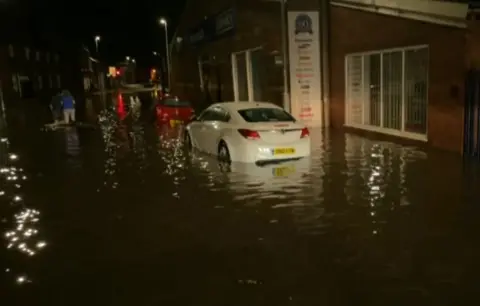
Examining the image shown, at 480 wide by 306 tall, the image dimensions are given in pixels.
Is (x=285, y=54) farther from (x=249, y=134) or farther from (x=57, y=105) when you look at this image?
(x=57, y=105)

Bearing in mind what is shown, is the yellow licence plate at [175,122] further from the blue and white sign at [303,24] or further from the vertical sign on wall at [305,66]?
the blue and white sign at [303,24]

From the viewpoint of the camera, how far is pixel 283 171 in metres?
11.6

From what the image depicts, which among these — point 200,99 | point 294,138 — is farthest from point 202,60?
point 294,138

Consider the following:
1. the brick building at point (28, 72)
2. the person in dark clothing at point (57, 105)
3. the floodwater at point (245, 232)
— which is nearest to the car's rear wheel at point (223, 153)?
the floodwater at point (245, 232)

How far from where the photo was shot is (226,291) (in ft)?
17.8

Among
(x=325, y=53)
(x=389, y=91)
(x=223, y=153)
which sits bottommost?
(x=223, y=153)

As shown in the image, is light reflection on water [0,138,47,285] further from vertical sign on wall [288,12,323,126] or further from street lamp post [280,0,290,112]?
vertical sign on wall [288,12,323,126]

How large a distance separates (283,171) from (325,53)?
835 centimetres

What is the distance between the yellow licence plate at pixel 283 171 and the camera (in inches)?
444

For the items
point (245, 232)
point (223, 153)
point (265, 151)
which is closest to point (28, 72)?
point (223, 153)

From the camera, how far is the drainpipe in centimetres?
1850

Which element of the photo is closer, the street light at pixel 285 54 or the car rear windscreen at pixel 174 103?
the street light at pixel 285 54

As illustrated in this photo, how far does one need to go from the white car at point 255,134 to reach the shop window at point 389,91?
12.8ft

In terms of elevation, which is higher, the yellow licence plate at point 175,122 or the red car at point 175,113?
the red car at point 175,113
